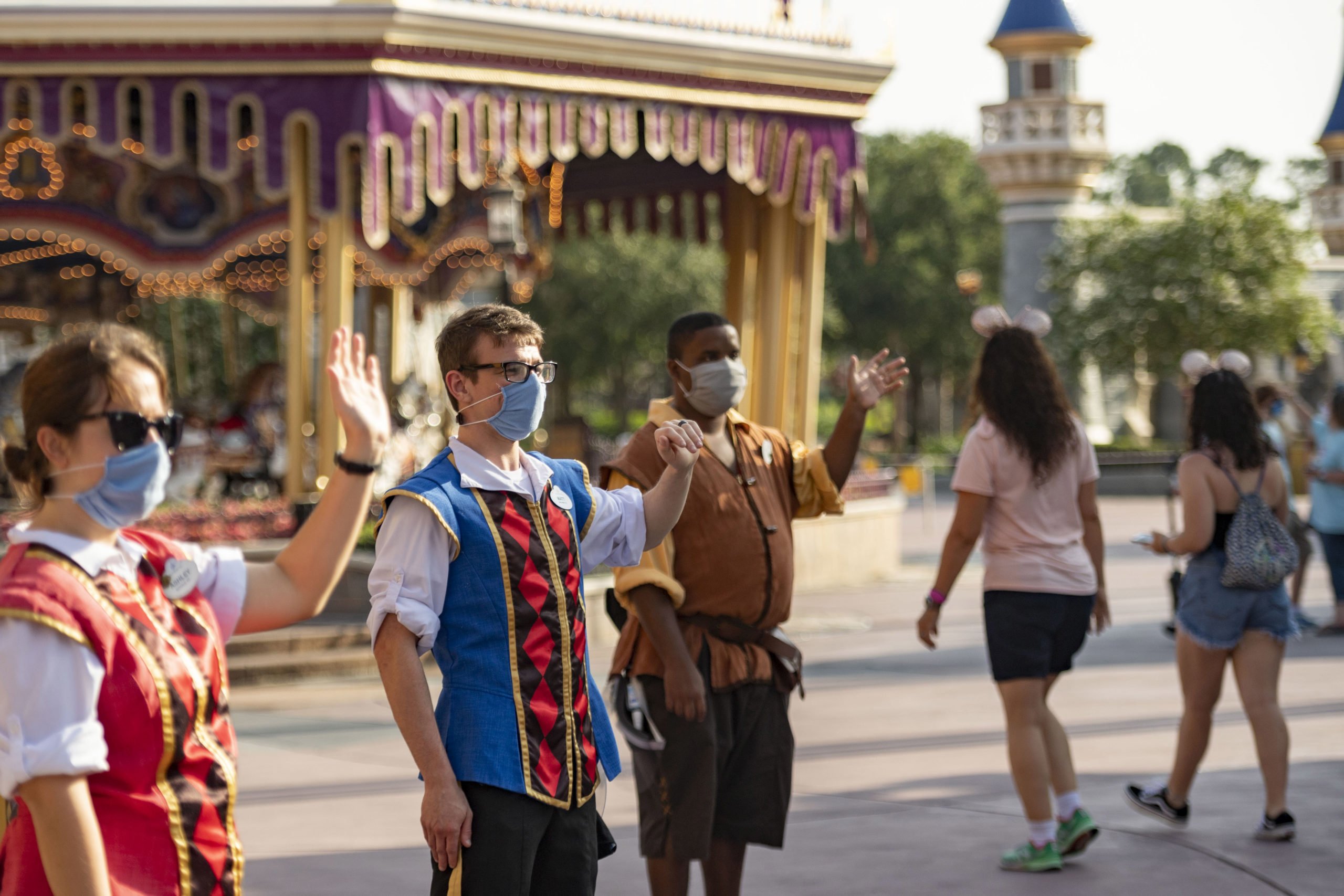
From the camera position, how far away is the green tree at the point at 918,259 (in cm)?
4953

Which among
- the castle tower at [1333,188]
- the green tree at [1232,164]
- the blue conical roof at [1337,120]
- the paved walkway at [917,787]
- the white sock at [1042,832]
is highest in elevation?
the green tree at [1232,164]

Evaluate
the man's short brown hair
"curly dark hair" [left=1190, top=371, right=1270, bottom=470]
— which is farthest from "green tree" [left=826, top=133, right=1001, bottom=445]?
the man's short brown hair

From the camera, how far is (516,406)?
3.64 meters

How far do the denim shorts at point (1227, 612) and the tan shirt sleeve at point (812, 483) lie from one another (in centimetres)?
175

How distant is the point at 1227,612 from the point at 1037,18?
32.0 metres

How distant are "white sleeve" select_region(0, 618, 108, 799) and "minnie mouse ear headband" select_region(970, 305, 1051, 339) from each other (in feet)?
13.3

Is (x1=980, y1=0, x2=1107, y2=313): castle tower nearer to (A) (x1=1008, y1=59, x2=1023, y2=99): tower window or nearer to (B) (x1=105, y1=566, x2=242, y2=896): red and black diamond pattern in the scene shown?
(A) (x1=1008, y1=59, x2=1023, y2=99): tower window

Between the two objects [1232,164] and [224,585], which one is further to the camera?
[1232,164]

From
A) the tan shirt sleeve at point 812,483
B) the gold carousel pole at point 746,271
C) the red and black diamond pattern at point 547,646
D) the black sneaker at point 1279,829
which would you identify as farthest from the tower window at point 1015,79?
the red and black diamond pattern at point 547,646

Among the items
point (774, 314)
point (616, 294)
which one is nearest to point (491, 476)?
point (774, 314)

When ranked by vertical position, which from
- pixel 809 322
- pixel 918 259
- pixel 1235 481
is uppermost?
pixel 918 259

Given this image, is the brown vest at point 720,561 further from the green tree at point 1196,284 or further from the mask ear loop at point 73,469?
the green tree at point 1196,284

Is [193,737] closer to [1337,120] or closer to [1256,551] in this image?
[1256,551]

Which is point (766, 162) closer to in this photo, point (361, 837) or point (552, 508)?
point (361, 837)
